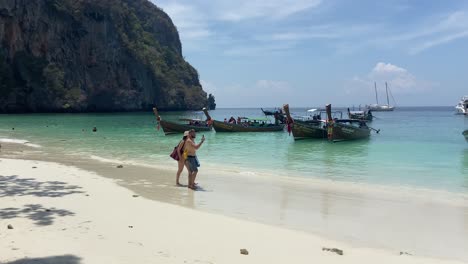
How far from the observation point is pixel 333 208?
31.2 feet

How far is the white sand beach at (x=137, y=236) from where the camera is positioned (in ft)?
18.5

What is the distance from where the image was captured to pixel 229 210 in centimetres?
904

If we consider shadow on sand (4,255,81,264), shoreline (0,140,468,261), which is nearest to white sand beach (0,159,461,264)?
shadow on sand (4,255,81,264)

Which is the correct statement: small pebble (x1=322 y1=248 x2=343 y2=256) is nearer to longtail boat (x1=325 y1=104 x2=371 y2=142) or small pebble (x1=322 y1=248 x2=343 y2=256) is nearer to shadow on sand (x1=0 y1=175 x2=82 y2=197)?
shadow on sand (x1=0 y1=175 x2=82 y2=197)

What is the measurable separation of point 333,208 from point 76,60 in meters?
90.1

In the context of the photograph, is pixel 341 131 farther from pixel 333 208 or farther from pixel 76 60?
pixel 76 60

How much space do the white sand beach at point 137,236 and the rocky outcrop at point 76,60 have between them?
79.7 metres

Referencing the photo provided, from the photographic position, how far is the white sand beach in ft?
18.5

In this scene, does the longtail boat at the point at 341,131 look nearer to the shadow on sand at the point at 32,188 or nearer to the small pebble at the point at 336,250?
the shadow on sand at the point at 32,188

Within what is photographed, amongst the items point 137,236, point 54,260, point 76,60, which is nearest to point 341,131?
point 137,236

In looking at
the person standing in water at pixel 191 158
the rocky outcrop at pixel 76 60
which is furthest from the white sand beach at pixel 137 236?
the rocky outcrop at pixel 76 60

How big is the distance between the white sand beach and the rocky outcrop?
261 ft

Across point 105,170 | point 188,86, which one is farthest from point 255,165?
point 188,86

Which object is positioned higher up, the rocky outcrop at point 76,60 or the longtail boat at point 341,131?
the rocky outcrop at point 76,60
